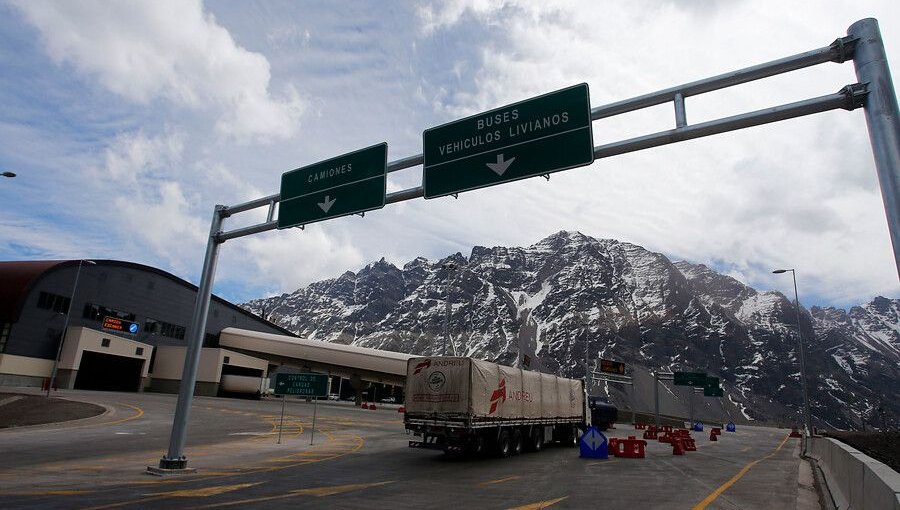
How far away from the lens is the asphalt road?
397 inches

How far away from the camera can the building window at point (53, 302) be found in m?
50.1

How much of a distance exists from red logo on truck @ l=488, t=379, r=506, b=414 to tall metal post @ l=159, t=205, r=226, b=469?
10.1 meters

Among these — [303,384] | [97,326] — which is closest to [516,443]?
[303,384]

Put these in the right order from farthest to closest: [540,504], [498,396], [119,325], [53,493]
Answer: [119,325]
[498,396]
[540,504]
[53,493]

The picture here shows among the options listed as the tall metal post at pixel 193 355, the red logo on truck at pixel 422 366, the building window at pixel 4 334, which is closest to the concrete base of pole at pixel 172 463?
the tall metal post at pixel 193 355

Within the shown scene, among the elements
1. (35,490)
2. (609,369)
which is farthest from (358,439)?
(609,369)

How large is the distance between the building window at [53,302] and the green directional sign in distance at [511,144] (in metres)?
56.0

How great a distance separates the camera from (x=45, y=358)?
49.9 meters

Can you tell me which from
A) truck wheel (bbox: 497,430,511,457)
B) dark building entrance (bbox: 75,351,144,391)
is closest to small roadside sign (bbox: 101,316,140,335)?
dark building entrance (bbox: 75,351,144,391)

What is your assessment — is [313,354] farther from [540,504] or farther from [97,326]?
[540,504]

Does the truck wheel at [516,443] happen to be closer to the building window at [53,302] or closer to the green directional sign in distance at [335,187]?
the green directional sign in distance at [335,187]

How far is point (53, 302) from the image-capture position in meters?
51.2

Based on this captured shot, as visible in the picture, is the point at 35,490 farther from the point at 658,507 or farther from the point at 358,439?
the point at 358,439

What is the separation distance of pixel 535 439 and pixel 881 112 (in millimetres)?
19073
